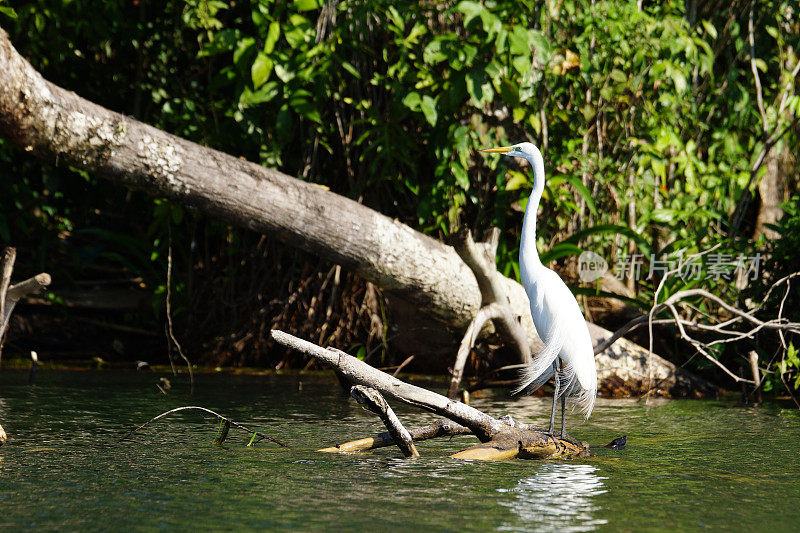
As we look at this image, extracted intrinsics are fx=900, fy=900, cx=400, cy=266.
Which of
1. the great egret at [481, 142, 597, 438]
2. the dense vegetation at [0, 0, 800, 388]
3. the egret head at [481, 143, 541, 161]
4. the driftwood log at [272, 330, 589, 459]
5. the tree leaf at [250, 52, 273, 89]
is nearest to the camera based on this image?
the driftwood log at [272, 330, 589, 459]

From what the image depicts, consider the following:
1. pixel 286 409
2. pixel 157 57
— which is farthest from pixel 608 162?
pixel 157 57

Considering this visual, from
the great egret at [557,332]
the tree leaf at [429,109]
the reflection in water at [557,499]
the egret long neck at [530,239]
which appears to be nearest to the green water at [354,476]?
the reflection in water at [557,499]

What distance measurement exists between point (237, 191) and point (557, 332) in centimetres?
225

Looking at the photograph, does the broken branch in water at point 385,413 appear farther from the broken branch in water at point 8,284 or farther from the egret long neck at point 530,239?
the broken branch in water at point 8,284

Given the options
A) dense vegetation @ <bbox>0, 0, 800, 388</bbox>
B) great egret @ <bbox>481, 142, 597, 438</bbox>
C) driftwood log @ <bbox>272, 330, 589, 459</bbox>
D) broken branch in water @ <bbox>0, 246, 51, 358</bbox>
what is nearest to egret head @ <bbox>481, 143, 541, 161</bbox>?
great egret @ <bbox>481, 142, 597, 438</bbox>

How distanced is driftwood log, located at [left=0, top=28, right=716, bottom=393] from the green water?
37.8 inches

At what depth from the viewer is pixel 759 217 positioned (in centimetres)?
844

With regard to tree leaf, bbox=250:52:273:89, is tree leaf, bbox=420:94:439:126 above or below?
below

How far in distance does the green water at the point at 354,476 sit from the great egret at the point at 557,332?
11.4 inches

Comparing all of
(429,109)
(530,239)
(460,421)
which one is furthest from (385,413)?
(429,109)

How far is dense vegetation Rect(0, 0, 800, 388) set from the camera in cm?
644

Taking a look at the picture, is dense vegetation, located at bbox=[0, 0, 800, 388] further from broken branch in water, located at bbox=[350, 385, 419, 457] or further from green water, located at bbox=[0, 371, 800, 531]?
broken branch in water, located at bbox=[350, 385, 419, 457]

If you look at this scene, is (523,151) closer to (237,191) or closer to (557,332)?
(557,332)

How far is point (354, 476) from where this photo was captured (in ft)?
11.3
